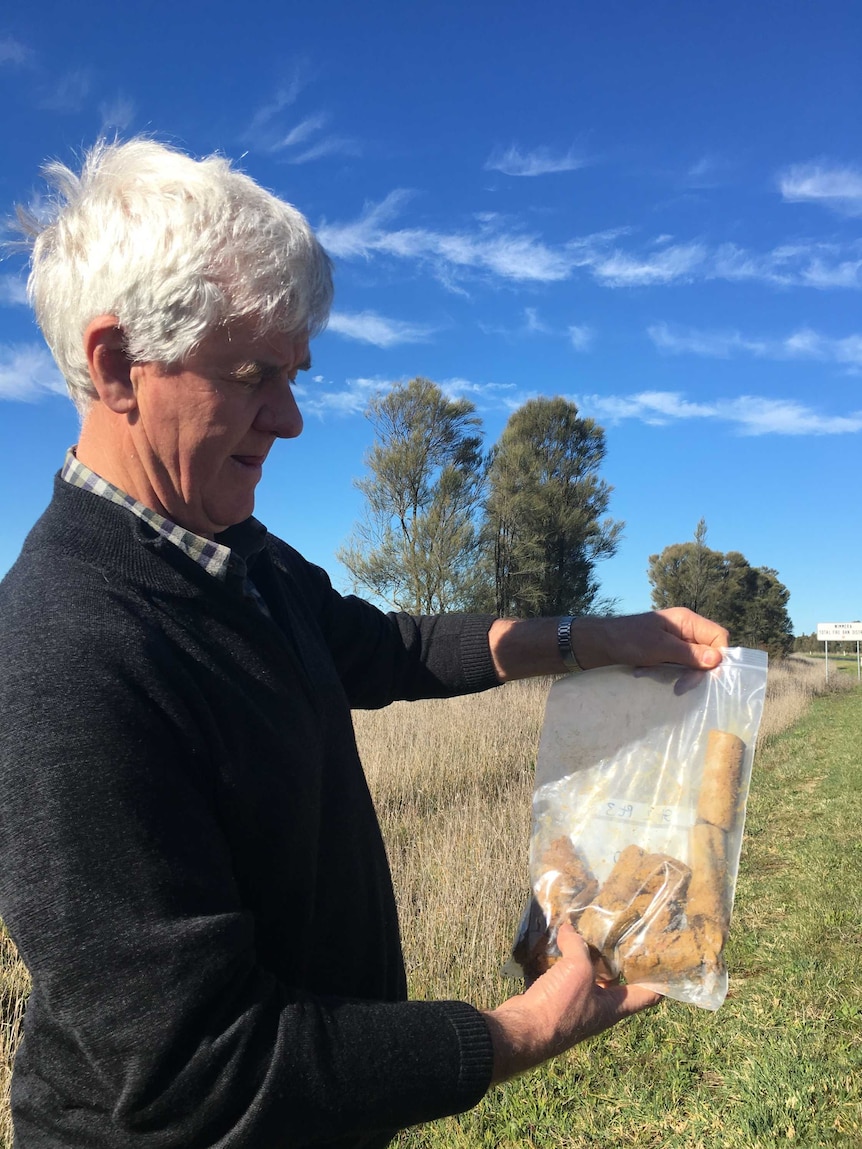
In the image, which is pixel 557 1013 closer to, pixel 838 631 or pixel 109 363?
pixel 109 363

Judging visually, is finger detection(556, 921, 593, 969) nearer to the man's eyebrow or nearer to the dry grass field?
the man's eyebrow

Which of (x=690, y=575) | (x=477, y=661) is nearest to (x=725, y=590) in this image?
(x=690, y=575)

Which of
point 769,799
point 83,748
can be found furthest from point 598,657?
point 769,799

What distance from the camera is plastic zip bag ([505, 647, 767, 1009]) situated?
1.46 m

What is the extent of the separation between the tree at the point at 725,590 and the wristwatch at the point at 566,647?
29.4 m

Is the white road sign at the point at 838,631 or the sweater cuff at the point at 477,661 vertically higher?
the white road sign at the point at 838,631

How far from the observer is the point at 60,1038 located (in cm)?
103

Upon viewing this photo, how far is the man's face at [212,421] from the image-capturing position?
3.86 feet

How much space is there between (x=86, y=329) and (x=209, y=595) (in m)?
0.42

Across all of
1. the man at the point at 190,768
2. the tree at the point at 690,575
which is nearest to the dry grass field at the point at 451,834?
the man at the point at 190,768

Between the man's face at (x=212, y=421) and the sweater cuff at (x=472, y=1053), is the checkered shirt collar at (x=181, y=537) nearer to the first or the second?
the man's face at (x=212, y=421)

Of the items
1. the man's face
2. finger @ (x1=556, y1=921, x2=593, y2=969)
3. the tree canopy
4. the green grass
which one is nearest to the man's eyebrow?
the man's face

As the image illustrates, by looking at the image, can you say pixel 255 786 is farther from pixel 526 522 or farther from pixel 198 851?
pixel 526 522

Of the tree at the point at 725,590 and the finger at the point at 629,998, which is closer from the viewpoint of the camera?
the finger at the point at 629,998
